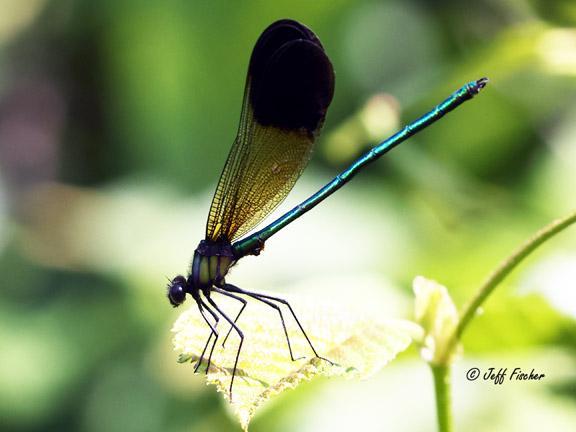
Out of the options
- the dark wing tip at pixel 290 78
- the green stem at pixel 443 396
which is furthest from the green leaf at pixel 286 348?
the dark wing tip at pixel 290 78

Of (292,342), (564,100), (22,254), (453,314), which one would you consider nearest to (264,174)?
(292,342)

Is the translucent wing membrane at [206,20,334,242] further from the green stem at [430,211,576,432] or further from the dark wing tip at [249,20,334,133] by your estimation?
the green stem at [430,211,576,432]

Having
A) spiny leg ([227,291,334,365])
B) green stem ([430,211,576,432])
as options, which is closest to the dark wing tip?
spiny leg ([227,291,334,365])

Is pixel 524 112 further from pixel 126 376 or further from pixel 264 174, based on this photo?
pixel 126 376

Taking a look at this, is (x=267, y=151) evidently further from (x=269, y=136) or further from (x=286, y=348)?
(x=286, y=348)

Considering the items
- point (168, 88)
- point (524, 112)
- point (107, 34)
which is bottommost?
point (524, 112)

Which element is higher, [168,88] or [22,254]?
[168,88]

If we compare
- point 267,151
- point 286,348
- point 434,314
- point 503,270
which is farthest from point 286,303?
point 267,151
